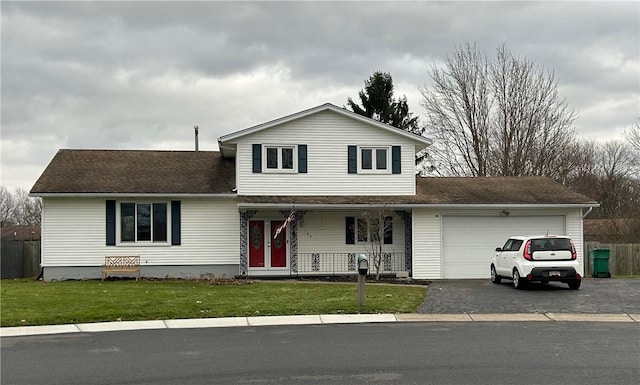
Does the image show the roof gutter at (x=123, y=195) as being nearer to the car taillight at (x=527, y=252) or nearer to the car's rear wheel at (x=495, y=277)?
the car's rear wheel at (x=495, y=277)

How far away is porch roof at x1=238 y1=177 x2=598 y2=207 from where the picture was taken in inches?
913

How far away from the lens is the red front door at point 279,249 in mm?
24406

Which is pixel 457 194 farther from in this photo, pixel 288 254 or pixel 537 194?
pixel 288 254

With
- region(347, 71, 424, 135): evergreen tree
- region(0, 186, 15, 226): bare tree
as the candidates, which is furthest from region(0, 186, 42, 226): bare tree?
region(347, 71, 424, 135): evergreen tree

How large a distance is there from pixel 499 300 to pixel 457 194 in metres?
8.86

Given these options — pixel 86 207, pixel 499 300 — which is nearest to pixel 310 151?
pixel 86 207

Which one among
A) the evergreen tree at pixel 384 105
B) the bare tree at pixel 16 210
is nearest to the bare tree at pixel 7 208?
the bare tree at pixel 16 210

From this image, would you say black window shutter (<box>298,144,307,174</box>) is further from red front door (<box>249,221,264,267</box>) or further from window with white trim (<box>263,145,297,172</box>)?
red front door (<box>249,221,264,267</box>)

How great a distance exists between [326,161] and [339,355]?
1503 centimetres

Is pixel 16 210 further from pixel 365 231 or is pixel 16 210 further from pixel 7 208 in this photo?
pixel 365 231

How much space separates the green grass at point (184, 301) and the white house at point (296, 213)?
3095 millimetres

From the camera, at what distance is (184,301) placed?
1608 centimetres

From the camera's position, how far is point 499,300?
16500mm

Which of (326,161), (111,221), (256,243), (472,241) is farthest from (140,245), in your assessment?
(472,241)
